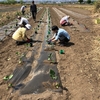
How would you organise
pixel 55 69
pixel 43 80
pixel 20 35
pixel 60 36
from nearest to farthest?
pixel 43 80 < pixel 55 69 < pixel 60 36 < pixel 20 35

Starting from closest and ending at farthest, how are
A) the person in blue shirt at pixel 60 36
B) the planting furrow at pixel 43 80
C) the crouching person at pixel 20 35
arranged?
1. the planting furrow at pixel 43 80
2. the person in blue shirt at pixel 60 36
3. the crouching person at pixel 20 35

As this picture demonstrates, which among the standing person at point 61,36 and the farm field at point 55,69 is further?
the standing person at point 61,36

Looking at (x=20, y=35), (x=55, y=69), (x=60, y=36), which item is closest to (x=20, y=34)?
(x=20, y=35)

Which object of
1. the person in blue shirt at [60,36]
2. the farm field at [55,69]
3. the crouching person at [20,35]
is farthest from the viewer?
the crouching person at [20,35]

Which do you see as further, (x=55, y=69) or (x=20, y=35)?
(x=20, y=35)

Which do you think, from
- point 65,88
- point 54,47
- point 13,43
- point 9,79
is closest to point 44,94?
point 65,88

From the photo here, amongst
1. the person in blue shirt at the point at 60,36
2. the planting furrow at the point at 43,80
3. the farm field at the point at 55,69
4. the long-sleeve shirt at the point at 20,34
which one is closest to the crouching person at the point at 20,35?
the long-sleeve shirt at the point at 20,34

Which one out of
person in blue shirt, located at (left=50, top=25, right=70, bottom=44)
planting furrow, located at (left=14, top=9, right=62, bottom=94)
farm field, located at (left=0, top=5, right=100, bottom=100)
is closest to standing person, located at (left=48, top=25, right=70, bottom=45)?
person in blue shirt, located at (left=50, top=25, right=70, bottom=44)

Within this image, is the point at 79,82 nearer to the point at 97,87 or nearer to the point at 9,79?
the point at 97,87

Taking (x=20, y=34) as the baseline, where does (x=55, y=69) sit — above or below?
below

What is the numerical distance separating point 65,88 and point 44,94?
0.65m

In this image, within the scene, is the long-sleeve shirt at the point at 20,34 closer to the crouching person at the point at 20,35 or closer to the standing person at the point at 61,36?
the crouching person at the point at 20,35

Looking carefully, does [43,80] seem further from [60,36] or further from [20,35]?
[20,35]

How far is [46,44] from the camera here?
10109 millimetres
